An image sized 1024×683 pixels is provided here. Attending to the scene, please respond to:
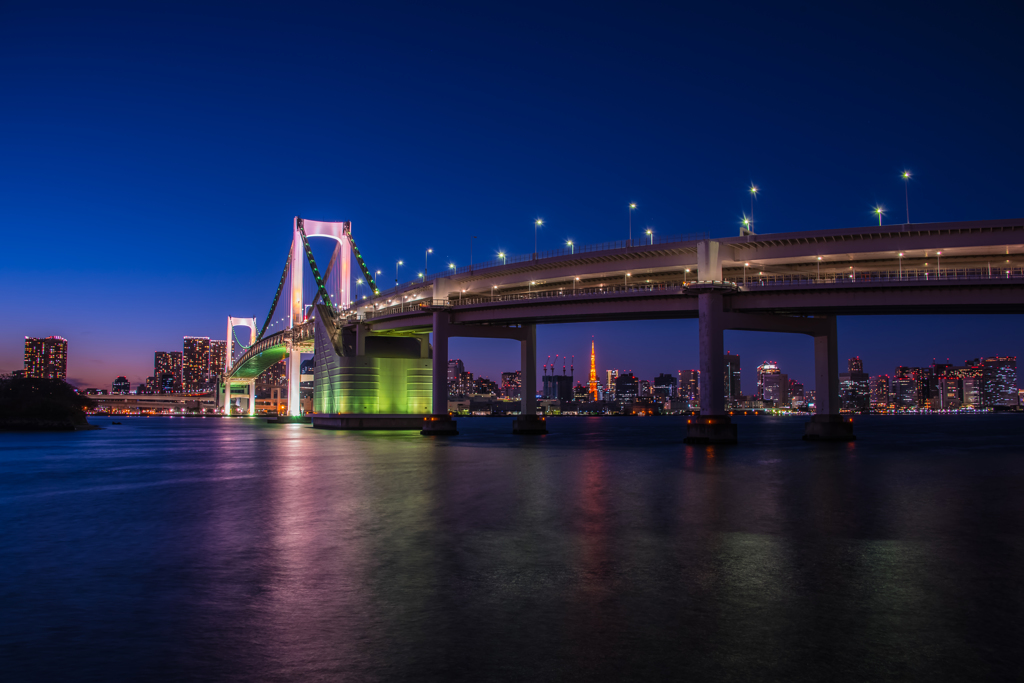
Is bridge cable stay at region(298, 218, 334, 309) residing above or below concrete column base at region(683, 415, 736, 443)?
above

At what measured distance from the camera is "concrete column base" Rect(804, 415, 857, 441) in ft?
188

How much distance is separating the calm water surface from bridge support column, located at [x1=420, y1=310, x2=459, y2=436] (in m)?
36.0

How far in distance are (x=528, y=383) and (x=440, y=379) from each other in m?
8.65

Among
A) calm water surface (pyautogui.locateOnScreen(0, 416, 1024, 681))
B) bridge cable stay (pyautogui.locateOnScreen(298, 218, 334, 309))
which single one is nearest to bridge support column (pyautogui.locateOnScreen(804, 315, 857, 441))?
calm water surface (pyautogui.locateOnScreen(0, 416, 1024, 681))

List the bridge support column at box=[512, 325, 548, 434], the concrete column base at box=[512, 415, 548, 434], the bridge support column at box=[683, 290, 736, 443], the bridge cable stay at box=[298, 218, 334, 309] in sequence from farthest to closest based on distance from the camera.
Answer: the bridge cable stay at box=[298, 218, 334, 309] → the concrete column base at box=[512, 415, 548, 434] → the bridge support column at box=[512, 325, 548, 434] → the bridge support column at box=[683, 290, 736, 443]

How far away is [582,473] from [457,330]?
32974 millimetres

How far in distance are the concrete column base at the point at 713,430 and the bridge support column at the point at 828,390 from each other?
10014 mm

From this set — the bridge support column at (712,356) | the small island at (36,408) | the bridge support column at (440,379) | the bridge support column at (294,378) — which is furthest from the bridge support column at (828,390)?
the small island at (36,408)

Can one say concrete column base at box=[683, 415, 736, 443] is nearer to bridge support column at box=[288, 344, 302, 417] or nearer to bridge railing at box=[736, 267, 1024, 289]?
bridge railing at box=[736, 267, 1024, 289]

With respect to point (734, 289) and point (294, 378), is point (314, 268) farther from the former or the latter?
point (734, 289)

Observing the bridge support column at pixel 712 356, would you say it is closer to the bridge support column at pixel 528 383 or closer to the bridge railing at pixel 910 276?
the bridge railing at pixel 910 276

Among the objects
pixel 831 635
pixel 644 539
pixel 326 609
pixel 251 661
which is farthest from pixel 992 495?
pixel 251 661

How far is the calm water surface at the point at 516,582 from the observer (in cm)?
753

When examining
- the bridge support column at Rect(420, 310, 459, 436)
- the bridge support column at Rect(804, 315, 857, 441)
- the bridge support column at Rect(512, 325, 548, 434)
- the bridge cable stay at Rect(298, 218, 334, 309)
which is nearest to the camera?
the bridge support column at Rect(804, 315, 857, 441)
